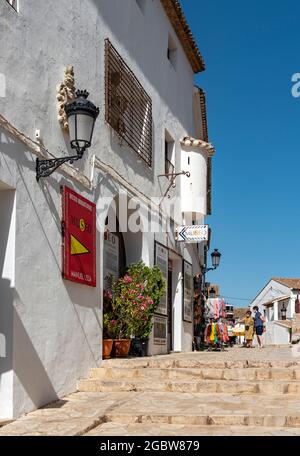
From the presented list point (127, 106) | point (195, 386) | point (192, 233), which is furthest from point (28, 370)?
point (192, 233)

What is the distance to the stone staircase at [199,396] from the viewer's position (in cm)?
669

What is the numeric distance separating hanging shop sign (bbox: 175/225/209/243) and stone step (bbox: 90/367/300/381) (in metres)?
6.78

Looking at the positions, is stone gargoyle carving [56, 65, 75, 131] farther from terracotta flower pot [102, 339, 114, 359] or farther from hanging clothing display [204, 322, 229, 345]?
hanging clothing display [204, 322, 229, 345]

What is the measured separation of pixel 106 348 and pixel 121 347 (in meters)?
0.60

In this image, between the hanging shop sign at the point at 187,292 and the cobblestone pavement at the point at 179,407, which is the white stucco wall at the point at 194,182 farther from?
the cobblestone pavement at the point at 179,407

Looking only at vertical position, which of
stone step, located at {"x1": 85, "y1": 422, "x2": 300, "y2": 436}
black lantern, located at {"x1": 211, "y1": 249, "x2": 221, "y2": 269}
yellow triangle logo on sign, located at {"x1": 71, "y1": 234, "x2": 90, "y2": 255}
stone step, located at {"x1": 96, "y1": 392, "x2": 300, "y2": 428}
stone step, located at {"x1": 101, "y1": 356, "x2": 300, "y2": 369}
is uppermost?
black lantern, located at {"x1": 211, "y1": 249, "x2": 221, "y2": 269}

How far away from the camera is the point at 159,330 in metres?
13.8

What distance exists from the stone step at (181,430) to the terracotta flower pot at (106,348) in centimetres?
372

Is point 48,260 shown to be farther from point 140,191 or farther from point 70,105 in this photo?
point 140,191

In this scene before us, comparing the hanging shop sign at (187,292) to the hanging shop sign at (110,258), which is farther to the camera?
the hanging shop sign at (187,292)

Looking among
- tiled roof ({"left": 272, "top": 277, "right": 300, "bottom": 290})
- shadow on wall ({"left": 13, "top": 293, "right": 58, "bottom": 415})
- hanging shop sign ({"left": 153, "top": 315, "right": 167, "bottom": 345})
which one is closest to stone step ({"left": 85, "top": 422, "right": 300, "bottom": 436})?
shadow on wall ({"left": 13, "top": 293, "right": 58, "bottom": 415})

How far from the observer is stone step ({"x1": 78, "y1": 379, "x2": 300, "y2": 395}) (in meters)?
8.54

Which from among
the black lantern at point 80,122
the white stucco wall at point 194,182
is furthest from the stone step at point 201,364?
the white stucco wall at point 194,182

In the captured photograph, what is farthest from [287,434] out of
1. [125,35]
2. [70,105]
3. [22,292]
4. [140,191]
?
[125,35]
